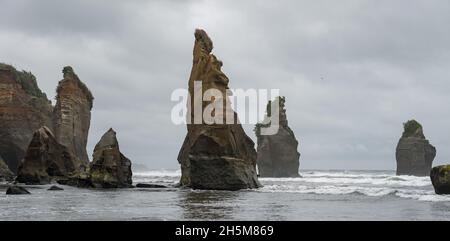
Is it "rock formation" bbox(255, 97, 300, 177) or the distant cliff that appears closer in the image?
the distant cliff

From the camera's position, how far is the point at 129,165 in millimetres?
53031

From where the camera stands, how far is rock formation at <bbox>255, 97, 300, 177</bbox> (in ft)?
388

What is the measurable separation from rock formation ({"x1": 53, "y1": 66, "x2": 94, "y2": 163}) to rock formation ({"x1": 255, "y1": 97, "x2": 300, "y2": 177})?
49.4 m

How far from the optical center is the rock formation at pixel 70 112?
7550cm

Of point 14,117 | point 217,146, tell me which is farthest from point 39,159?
point 14,117

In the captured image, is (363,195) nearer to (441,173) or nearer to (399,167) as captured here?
(441,173)

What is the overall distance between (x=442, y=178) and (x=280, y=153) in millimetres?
83292

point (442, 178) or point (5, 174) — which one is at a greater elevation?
point (442, 178)

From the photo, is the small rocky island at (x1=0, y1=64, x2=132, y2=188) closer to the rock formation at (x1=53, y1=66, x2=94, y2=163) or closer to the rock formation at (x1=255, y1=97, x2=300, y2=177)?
the rock formation at (x1=53, y1=66, x2=94, y2=163)

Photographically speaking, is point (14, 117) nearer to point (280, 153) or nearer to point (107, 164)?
point (107, 164)

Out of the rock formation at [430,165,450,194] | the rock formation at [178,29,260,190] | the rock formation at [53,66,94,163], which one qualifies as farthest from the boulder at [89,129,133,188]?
the rock formation at [430,165,450,194]

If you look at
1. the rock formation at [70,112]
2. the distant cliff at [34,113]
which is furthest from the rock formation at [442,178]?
the rock formation at [70,112]

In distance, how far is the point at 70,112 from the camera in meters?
77.0
